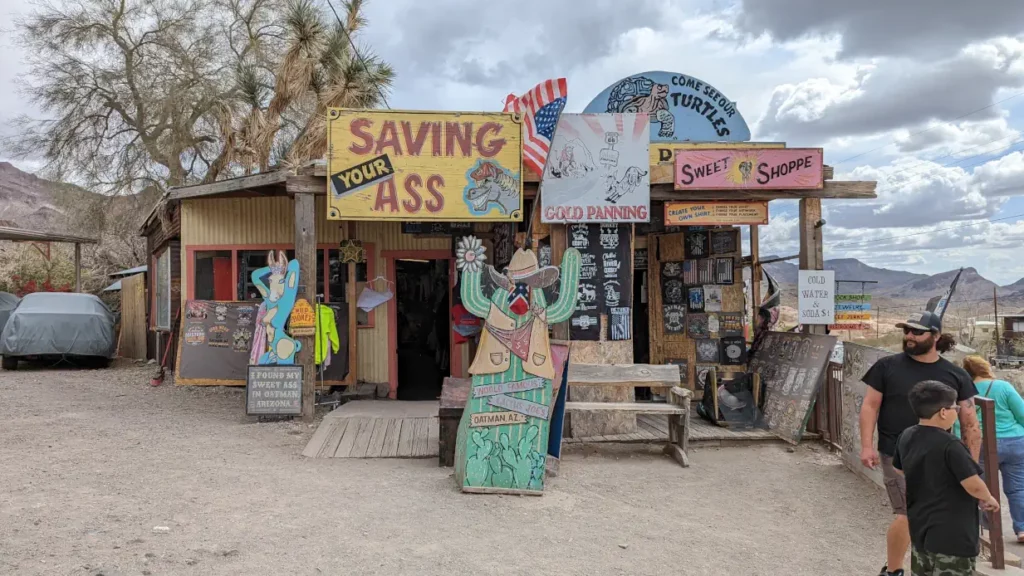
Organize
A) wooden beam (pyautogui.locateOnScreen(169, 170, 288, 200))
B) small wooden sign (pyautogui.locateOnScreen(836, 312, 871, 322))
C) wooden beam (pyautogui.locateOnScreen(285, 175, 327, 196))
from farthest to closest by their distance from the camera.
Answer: wooden beam (pyautogui.locateOnScreen(169, 170, 288, 200))
small wooden sign (pyautogui.locateOnScreen(836, 312, 871, 322))
wooden beam (pyautogui.locateOnScreen(285, 175, 327, 196))

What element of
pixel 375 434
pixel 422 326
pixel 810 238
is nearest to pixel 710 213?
pixel 810 238

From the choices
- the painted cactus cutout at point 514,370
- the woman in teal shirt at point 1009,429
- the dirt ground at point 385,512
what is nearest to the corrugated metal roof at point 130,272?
the dirt ground at point 385,512

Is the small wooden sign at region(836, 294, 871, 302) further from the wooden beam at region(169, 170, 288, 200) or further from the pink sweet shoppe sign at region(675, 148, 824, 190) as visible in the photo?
the wooden beam at region(169, 170, 288, 200)

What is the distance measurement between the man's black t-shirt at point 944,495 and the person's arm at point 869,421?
648 millimetres

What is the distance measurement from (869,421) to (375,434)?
5111mm

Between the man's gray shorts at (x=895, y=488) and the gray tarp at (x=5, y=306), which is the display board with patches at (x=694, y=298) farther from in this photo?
the gray tarp at (x=5, y=306)

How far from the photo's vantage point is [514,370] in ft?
19.3

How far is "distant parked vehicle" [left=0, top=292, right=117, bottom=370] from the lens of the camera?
13.3 meters

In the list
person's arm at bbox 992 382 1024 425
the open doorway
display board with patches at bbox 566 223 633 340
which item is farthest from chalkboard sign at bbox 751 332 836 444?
the open doorway

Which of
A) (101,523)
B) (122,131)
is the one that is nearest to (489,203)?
(101,523)

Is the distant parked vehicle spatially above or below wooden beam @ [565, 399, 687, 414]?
above

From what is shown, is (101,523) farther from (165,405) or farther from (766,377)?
(766,377)

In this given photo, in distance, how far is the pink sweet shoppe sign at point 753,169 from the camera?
8.17 metres

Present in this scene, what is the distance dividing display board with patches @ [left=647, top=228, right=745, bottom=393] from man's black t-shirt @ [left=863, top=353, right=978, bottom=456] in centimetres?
545
